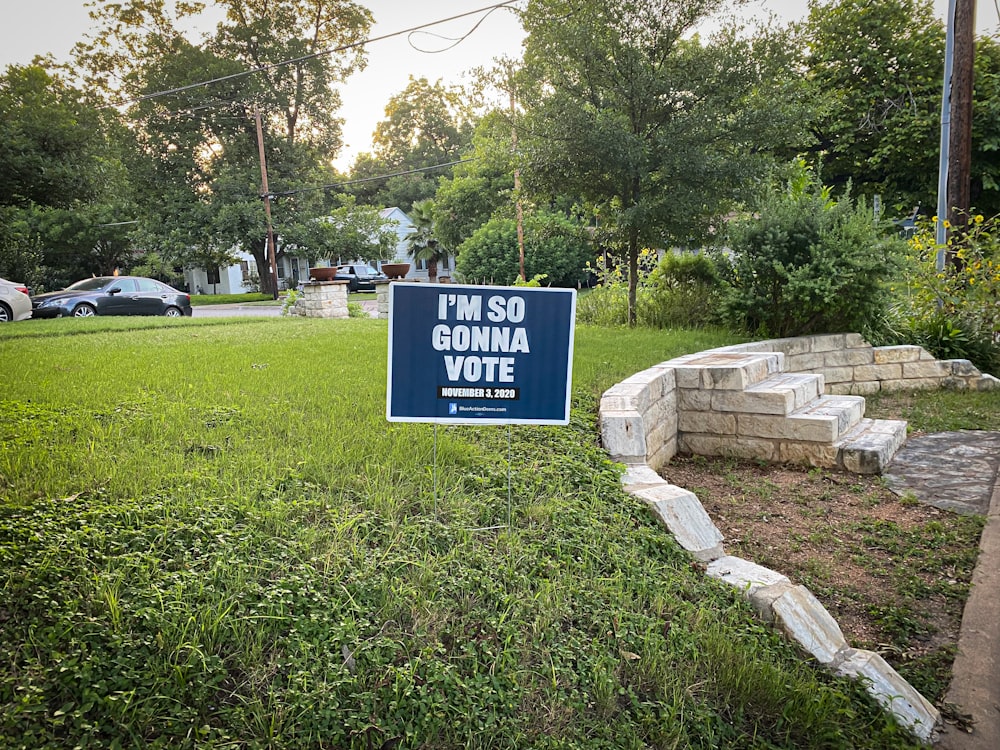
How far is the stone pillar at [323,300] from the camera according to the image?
17.1 m

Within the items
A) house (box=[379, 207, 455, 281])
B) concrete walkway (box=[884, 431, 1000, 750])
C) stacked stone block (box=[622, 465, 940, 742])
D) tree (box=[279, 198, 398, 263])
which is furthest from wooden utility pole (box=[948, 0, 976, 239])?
house (box=[379, 207, 455, 281])

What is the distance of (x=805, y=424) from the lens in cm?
558

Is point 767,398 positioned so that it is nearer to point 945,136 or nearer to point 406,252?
point 945,136

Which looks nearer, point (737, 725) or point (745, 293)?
point (737, 725)

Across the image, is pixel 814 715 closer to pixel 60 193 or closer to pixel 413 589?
pixel 413 589

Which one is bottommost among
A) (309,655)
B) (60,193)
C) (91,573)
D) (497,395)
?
(309,655)

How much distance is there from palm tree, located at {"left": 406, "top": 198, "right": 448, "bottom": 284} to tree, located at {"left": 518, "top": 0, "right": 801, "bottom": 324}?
99.0 ft

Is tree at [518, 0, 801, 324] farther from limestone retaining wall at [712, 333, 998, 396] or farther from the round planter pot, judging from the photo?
the round planter pot

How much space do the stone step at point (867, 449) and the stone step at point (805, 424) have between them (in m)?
0.09

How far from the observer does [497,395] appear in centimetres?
323

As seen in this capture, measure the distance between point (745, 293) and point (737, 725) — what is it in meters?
7.59

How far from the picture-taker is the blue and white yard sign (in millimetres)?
3141

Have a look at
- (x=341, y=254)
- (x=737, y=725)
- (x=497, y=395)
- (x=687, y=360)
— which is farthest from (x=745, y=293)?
(x=341, y=254)

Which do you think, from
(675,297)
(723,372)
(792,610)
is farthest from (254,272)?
(792,610)
